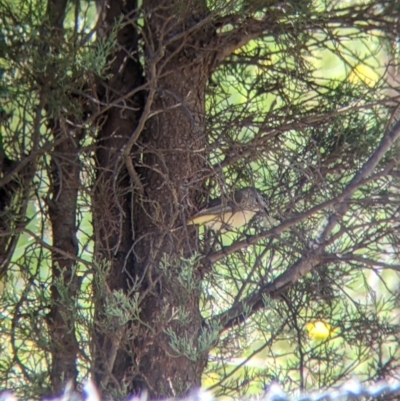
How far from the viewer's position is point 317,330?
13.4ft

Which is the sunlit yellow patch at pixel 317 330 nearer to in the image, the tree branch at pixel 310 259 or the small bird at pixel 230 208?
the tree branch at pixel 310 259

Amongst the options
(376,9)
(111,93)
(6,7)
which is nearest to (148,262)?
(111,93)

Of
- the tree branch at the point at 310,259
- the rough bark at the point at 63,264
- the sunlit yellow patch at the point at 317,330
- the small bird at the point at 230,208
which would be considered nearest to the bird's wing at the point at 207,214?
the small bird at the point at 230,208

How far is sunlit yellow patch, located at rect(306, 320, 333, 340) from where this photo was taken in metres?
3.65

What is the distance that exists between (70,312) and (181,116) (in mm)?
997

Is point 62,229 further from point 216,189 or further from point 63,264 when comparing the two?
point 216,189

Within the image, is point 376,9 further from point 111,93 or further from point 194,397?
point 194,397

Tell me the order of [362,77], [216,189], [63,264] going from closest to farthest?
[63,264]
[216,189]
[362,77]

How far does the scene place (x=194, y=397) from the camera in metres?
2.72

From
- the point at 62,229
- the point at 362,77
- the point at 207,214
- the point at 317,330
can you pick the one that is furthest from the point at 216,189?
the point at 362,77

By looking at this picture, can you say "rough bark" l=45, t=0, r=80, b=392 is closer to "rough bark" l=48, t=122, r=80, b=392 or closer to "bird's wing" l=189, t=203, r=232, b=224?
"rough bark" l=48, t=122, r=80, b=392

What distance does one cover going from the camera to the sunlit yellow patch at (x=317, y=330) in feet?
12.0

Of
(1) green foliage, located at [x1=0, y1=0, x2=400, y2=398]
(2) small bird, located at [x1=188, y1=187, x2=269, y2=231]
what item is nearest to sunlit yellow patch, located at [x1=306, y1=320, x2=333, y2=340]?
(1) green foliage, located at [x1=0, y1=0, x2=400, y2=398]

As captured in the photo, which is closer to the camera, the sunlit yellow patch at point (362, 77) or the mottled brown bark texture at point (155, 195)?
the mottled brown bark texture at point (155, 195)
